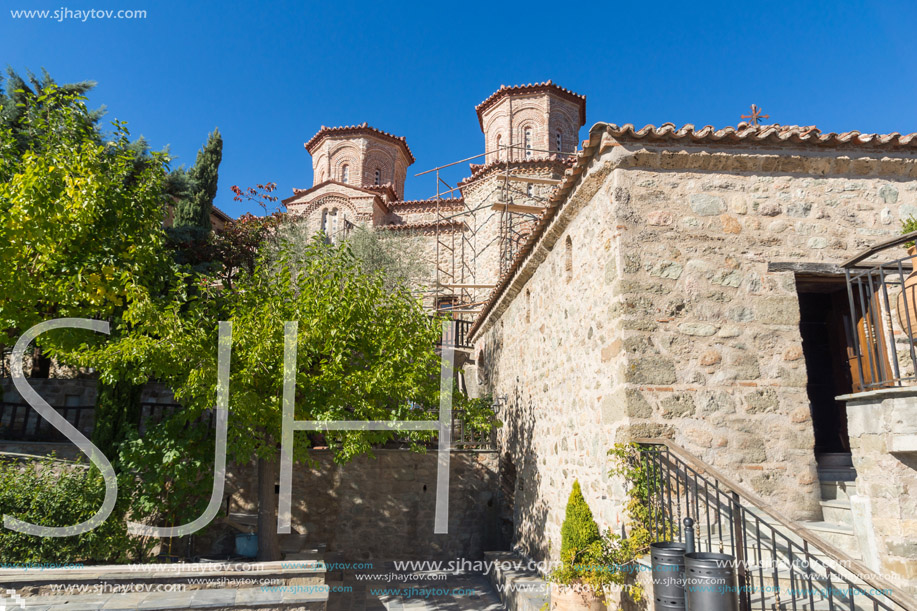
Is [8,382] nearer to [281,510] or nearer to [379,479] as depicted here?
[281,510]

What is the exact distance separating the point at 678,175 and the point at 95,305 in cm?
777

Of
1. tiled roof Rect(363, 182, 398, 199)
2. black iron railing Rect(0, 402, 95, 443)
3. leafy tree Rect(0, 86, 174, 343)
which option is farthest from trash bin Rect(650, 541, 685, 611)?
tiled roof Rect(363, 182, 398, 199)

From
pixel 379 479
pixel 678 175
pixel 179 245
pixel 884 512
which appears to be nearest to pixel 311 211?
pixel 179 245

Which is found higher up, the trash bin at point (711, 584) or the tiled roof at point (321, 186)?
the tiled roof at point (321, 186)

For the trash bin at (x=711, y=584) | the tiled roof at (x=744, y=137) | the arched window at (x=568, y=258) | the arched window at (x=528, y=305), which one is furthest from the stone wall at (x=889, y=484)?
the arched window at (x=528, y=305)

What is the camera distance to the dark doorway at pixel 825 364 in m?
6.57

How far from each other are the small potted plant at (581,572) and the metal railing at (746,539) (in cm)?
63

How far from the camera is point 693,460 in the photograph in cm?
451

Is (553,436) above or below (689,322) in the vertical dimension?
below

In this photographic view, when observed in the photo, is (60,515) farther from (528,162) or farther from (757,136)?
(528,162)

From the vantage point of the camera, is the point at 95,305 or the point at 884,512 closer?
the point at 884,512

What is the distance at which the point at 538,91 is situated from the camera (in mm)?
25078

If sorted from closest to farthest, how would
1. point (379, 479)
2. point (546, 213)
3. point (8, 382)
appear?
point (546, 213) → point (379, 479) → point (8, 382)

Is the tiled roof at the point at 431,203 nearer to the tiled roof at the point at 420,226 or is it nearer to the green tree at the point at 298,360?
the tiled roof at the point at 420,226
